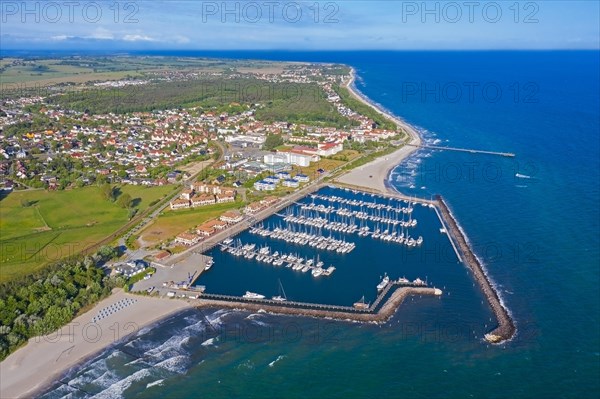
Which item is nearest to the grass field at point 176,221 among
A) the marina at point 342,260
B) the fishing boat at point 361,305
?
the marina at point 342,260

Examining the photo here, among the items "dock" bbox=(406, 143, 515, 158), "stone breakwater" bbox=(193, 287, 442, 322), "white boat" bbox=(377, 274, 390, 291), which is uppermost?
"dock" bbox=(406, 143, 515, 158)

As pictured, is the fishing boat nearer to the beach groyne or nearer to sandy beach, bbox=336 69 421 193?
the beach groyne

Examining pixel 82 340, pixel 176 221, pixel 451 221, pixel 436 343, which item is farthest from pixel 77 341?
pixel 451 221

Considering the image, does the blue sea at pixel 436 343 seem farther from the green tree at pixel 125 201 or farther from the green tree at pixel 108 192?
the green tree at pixel 108 192

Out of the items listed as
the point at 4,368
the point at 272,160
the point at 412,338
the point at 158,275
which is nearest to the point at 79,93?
the point at 272,160

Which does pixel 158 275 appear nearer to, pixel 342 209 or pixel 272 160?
pixel 342 209

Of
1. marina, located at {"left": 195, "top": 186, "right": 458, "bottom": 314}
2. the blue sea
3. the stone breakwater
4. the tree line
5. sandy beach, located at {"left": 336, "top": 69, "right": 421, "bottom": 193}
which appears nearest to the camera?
the blue sea

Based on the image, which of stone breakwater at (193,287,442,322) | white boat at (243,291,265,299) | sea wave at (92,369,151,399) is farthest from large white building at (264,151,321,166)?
sea wave at (92,369,151,399)
